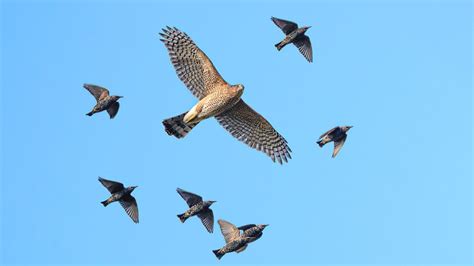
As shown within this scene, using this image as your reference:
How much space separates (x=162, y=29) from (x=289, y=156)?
442 centimetres

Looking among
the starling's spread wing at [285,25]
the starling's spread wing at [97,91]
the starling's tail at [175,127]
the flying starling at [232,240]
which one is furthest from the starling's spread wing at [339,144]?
the starling's spread wing at [97,91]

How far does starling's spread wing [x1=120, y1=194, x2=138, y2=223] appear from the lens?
27938mm

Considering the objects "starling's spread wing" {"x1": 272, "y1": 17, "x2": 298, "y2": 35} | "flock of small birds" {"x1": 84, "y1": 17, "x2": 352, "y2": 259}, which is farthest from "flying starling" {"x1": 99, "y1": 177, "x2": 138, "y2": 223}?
"starling's spread wing" {"x1": 272, "y1": 17, "x2": 298, "y2": 35}

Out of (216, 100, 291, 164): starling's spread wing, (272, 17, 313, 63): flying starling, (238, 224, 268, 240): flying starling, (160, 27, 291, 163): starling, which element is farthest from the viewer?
(272, 17, 313, 63): flying starling

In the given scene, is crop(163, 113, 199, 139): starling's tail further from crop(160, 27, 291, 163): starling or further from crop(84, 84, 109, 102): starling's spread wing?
crop(84, 84, 109, 102): starling's spread wing

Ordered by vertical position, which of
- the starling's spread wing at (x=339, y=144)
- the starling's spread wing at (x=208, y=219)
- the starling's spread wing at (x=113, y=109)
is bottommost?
the starling's spread wing at (x=208, y=219)

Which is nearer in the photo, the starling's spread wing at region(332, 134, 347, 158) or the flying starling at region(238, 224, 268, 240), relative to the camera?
the flying starling at region(238, 224, 268, 240)

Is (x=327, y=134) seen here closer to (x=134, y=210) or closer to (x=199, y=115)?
(x=199, y=115)

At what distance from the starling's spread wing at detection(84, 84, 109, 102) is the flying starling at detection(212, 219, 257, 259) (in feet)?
16.1

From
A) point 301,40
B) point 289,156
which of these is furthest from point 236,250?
point 301,40

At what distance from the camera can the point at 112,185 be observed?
27734 mm

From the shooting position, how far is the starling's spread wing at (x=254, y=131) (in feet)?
87.9

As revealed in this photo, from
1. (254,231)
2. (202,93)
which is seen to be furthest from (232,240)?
(202,93)

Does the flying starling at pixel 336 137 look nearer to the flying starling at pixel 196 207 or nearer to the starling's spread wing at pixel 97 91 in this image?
the flying starling at pixel 196 207
